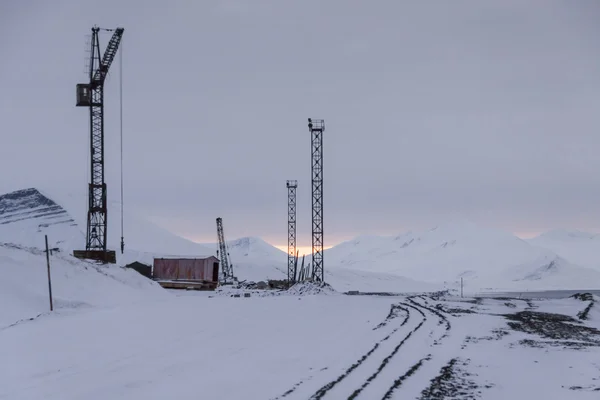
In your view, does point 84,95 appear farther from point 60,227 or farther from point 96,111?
point 60,227

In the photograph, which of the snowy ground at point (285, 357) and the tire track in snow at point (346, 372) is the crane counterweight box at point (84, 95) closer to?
the snowy ground at point (285, 357)

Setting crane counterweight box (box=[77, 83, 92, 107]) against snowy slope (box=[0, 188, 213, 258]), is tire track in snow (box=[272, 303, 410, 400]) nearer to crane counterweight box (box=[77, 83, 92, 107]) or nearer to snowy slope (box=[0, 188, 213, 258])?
crane counterweight box (box=[77, 83, 92, 107])

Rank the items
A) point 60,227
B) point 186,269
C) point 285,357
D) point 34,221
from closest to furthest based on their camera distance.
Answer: point 285,357 < point 186,269 < point 60,227 < point 34,221

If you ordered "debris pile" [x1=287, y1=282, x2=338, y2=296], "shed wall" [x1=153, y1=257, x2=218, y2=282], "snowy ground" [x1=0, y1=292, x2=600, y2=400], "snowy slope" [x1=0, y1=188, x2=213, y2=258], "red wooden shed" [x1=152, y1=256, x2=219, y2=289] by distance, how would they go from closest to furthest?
"snowy ground" [x1=0, y1=292, x2=600, y2=400]
"debris pile" [x1=287, y1=282, x2=338, y2=296]
"red wooden shed" [x1=152, y1=256, x2=219, y2=289]
"shed wall" [x1=153, y1=257, x2=218, y2=282]
"snowy slope" [x1=0, y1=188, x2=213, y2=258]

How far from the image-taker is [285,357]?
53.0 ft

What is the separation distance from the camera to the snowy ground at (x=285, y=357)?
12.3m

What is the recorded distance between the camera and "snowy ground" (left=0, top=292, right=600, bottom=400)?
1231 cm

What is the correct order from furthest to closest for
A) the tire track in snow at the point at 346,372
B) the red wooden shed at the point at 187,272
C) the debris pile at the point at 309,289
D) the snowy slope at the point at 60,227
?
the snowy slope at the point at 60,227
the red wooden shed at the point at 187,272
the debris pile at the point at 309,289
the tire track in snow at the point at 346,372

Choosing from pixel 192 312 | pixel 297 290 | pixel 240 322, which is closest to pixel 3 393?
pixel 240 322

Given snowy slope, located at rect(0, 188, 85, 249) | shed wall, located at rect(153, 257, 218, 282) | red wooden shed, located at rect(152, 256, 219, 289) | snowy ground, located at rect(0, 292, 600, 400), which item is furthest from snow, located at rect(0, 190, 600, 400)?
snowy slope, located at rect(0, 188, 85, 249)

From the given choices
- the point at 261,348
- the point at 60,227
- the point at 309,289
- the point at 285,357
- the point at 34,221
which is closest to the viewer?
the point at 285,357

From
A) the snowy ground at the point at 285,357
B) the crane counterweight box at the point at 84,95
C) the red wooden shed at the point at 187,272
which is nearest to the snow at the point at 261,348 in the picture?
the snowy ground at the point at 285,357

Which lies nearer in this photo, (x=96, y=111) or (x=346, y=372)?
(x=346, y=372)

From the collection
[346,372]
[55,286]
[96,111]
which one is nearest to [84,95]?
[96,111]
